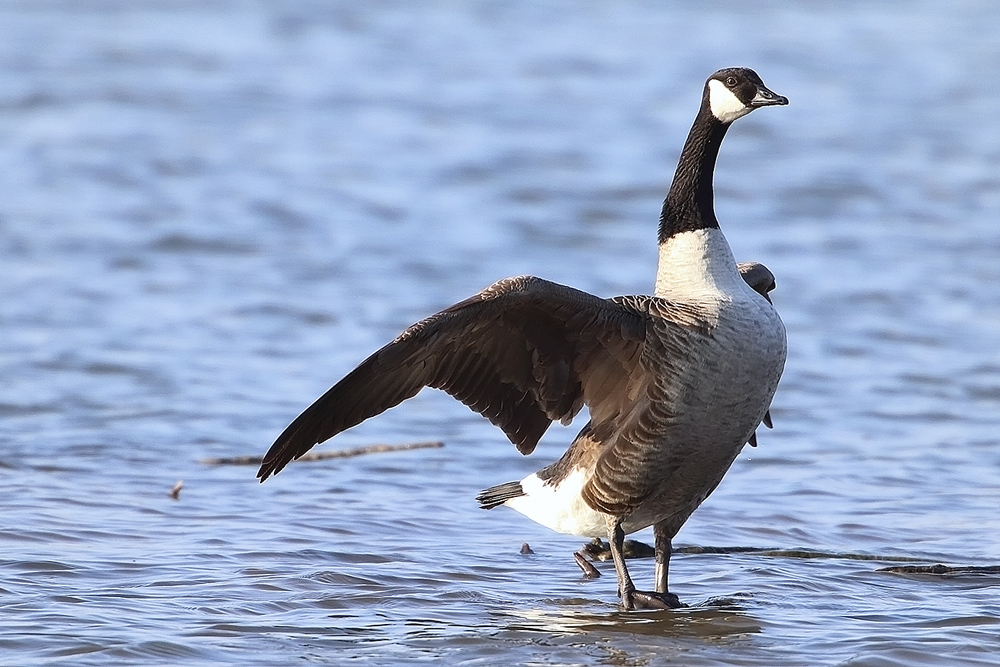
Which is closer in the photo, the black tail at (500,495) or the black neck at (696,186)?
the black neck at (696,186)

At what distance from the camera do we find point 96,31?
1078 inches

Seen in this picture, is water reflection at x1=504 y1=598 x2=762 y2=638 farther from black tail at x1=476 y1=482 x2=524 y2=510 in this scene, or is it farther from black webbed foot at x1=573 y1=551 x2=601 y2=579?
black tail at x1=476 y1=482 x2=524 y2=510

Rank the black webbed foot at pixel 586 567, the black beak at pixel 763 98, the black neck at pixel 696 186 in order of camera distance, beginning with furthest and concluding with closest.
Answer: the black webbed foot at pixel 586 567 < the black beak at pixel 763 98 < the black neck at pixel 696 186

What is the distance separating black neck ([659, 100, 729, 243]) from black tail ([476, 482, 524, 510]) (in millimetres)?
1590

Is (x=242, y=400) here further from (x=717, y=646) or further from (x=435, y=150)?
(x=435, y=150)

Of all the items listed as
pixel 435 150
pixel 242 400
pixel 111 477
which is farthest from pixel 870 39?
pixel 111 477

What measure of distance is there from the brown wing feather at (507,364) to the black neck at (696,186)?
20.9 inches

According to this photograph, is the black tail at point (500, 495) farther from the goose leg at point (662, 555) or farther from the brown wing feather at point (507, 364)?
the goose leg at point (662, 555)

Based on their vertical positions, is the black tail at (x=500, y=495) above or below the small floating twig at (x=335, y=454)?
below

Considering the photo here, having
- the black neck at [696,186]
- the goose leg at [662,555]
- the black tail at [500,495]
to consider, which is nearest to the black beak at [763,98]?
the black neck at [696,186]

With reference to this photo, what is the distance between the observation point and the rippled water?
7.28 metres

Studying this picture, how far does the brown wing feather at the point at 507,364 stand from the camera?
7078 millimetres

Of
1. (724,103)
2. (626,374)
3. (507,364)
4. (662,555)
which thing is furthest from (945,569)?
(724,103)

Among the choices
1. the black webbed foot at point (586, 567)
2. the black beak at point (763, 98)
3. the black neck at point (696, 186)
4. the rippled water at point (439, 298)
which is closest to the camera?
the rippled water at point (439, 298)
